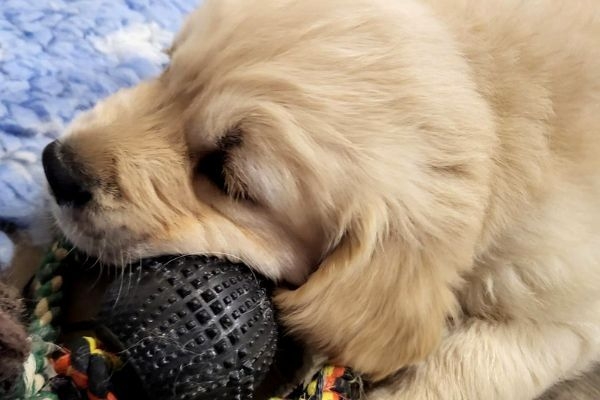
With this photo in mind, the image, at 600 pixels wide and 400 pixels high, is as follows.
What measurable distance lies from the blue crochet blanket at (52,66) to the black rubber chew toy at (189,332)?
0.97ft

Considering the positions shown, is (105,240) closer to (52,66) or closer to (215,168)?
(215,168)

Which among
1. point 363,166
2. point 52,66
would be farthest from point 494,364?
point 52,66

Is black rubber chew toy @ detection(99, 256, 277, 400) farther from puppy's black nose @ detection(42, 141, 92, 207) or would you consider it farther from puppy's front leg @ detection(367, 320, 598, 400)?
puppy's front leg @ detection(367, 320, 598, 400)

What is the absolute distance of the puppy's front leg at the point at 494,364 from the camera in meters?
1.35

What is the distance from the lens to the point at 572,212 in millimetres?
1292

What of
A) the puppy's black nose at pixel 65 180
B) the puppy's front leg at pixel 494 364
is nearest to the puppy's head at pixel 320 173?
the puppy's black nose at pixel 65 180

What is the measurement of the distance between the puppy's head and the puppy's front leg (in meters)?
0.13

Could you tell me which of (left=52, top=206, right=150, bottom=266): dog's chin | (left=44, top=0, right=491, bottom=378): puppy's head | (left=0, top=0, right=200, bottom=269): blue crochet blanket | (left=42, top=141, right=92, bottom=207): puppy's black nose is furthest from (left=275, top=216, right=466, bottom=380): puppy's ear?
(left=0, top=0, right=200, bottom=269): blue crochet blanket

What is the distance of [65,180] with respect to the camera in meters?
1.21

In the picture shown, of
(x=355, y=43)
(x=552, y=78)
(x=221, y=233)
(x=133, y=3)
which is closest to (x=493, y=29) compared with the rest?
(x=552, y=78)

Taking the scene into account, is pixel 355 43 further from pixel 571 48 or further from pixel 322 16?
pixel 571 48

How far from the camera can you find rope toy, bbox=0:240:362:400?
1.11 meters

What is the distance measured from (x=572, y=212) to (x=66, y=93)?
0.98m

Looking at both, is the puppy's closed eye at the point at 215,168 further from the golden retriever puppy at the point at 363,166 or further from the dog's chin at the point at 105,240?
the dog's chin at the point at 105,240
